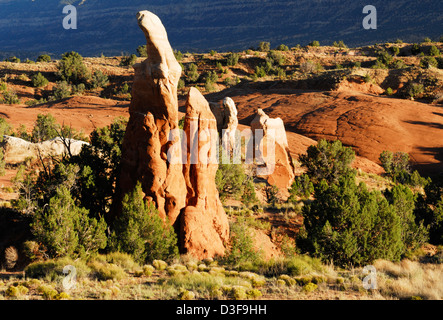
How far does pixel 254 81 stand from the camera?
61625 mm

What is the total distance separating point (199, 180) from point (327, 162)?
1418 centimetres

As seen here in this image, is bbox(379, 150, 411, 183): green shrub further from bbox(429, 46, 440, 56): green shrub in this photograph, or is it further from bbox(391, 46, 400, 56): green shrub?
bbox(391, 46, 400, 56): green shrub

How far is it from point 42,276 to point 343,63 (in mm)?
70221

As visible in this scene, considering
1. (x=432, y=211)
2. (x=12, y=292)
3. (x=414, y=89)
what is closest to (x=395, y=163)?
(x=432, y=211)

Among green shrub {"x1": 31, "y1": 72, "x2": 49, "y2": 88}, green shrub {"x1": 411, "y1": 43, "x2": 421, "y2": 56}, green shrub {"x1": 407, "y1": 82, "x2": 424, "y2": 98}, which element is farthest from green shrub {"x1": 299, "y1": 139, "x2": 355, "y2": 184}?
green shrub {"x1": 411, "y1": 43, "x2": 421, "y2": 56}

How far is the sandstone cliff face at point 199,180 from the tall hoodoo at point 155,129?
49cm

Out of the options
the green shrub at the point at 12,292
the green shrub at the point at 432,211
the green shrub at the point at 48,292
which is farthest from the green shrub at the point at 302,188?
the green shrub at the point at 12,292

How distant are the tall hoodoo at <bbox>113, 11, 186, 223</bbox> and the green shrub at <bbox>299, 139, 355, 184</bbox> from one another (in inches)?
564

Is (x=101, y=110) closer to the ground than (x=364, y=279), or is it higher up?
higher up

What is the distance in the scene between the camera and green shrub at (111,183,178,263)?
13.6 meters

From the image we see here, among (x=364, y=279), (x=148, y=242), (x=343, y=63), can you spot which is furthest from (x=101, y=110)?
(x=343, y=63)
